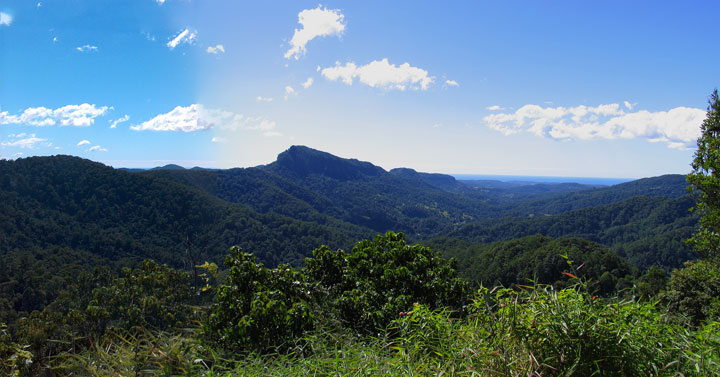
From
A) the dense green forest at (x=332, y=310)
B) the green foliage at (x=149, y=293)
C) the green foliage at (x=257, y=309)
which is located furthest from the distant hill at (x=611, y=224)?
the green foliage at (x=257, y=309)

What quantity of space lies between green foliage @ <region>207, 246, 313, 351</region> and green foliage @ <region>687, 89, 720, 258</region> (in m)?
11.8

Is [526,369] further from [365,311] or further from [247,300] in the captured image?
[247,300]

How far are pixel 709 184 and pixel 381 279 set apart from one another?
10.2 metres

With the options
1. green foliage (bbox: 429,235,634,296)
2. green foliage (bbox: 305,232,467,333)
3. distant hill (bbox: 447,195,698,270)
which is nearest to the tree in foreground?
green foliage (bbox: 305,232,467,333)

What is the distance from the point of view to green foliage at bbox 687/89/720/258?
9852mm

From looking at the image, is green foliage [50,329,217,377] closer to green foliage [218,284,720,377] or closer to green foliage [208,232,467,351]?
green foliage [218,284,720,377]

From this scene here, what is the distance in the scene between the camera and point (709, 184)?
9.71 metres

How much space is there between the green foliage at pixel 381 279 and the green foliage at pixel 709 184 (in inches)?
339

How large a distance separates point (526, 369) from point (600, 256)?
2745 inches

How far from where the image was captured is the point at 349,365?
2.23 metres

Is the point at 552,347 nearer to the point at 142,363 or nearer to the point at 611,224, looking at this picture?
the point at 142,363

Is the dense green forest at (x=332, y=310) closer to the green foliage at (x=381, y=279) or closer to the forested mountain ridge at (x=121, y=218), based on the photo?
the green foliage at (x=381, y=279)

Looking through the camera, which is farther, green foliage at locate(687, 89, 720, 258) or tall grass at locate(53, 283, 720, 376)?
green foliage at locate(687, 89, 720, 258)

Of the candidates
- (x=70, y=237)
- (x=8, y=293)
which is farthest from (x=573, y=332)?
(x=70, y=237)
